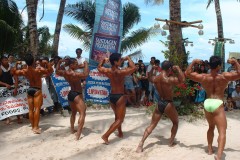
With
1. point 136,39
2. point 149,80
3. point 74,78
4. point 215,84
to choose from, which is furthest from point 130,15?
point 215,84

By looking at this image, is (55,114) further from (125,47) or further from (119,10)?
(125,47)

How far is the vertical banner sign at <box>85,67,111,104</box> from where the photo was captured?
33.0ft

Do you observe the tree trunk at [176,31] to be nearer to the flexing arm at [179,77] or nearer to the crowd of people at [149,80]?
the crowd of people at [149,80]

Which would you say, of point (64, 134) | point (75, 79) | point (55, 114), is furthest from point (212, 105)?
point (55, 114)

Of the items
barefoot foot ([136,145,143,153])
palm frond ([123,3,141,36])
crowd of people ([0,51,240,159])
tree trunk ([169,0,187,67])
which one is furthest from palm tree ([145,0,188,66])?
palm frond ([123,3,141,36])

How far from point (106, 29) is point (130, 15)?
7.43m

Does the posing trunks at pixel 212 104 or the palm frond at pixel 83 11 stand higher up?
the palm frond at pixel 83 11

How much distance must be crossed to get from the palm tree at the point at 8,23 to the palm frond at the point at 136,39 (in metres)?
5.46

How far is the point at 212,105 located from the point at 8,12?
11.3 m

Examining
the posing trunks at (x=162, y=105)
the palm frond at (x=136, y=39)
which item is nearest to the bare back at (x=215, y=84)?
the posing trunks at (x=162, y=105)

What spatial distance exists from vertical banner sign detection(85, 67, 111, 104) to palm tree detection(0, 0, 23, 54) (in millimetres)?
5481

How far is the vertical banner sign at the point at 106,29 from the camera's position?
9586mm

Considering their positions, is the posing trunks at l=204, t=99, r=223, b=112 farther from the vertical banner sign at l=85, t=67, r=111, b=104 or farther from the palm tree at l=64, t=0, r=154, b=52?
the palm tree at l=64, t=0, r=154, b=52

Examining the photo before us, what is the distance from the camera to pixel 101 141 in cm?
681
